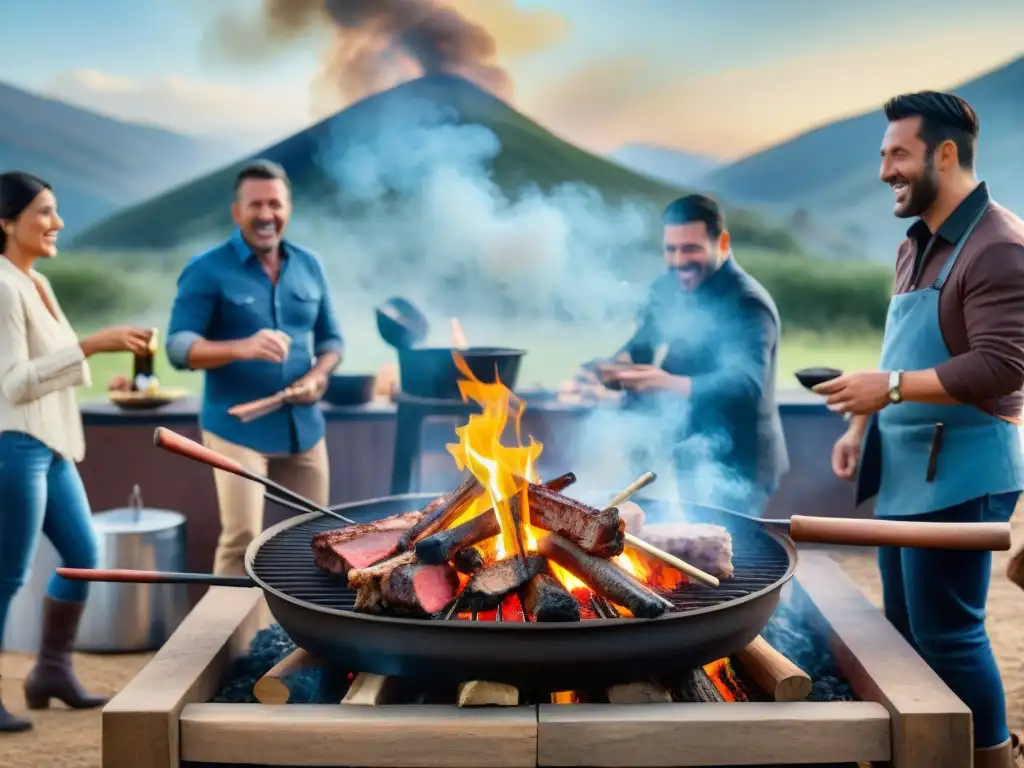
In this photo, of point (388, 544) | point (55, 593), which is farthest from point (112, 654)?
point (388, 544)

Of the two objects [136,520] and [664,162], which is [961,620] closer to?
[136,520]

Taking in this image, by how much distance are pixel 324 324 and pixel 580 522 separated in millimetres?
2333

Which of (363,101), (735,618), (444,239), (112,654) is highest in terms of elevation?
(363,101)

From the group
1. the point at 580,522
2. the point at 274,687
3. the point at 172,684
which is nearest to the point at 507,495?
the point at 580,522

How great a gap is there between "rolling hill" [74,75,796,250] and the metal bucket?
548cm

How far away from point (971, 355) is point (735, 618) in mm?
948

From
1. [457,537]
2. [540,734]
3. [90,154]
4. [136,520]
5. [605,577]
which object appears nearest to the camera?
[540,734]

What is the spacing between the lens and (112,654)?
424 centimetres

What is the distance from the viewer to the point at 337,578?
94.1 inches

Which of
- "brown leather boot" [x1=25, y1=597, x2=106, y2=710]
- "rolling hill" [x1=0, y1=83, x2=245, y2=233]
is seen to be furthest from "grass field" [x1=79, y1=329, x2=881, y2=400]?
"brown leather boot" [x1=25, y1=597, x2=106, y2=710]

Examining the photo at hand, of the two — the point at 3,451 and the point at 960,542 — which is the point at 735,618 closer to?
the point at 960,542

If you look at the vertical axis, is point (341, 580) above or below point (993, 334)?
below

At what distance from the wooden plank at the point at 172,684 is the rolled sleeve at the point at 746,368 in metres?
1.86

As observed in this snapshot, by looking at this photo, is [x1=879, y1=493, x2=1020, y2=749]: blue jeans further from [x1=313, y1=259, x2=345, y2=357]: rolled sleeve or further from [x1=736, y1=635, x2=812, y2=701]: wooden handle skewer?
[x1=313, y1=259, x2=345, y2=357]: rolled sleeve
